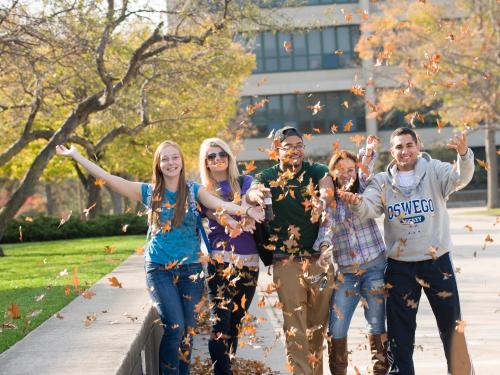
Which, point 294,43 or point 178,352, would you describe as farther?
point 294,43

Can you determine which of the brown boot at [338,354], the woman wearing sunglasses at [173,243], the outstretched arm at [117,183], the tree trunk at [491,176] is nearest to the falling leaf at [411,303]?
the brown boot at [338,354]

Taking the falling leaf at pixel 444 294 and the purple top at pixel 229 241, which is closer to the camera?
the falling leaf at pixel 444 294

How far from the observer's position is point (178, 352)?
261 inches

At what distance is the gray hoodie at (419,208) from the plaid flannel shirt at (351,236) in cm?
15

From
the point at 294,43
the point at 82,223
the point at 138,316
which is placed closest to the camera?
the point at 138,316

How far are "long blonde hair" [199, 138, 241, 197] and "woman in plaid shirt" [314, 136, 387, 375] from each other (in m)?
0.77

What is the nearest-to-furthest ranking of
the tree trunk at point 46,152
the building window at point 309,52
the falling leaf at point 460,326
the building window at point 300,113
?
the falling leaf at point 460,326
the tree trunk at point 46,152
the building window at point 309,52
the building window at point 300,113

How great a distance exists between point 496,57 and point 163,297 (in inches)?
1240

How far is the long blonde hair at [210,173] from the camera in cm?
708

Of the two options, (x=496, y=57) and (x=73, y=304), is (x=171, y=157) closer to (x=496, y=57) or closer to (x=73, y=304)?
(x=73, y=304)

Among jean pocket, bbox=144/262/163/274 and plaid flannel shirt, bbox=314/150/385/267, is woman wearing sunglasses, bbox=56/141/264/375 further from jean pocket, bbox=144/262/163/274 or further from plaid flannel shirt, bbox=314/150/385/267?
plaid flannel shirt, bbox=314/150/385/267

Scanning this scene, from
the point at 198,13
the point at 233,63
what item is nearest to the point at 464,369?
the point at 198,13

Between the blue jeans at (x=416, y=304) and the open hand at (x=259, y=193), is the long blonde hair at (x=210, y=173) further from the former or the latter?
the blue jeans at (x=416, y=304)

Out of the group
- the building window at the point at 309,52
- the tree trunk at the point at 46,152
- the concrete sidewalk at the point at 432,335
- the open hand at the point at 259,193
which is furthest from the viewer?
the building window at the point at 309,52
